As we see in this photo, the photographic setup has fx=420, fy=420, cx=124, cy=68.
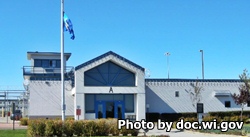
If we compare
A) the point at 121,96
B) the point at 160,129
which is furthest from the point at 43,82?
the point at 160,129

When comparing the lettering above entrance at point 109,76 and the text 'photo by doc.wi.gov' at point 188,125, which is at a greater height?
the lettering above entrance at point 109,76

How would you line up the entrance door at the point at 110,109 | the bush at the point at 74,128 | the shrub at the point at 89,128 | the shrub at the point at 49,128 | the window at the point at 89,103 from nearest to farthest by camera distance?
1. the shrub at the point at 49,128
2. the bush at the point at 74,128
3. the shrub at the point at 89,128
4. the window at the point at 89,103
5. the entrance door at the point at 110,109

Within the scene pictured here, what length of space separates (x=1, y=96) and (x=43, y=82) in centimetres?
2098

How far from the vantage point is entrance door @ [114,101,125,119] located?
137 feet

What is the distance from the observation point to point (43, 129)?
908 inches

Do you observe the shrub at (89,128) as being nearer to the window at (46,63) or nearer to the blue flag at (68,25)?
the blue flag at (68,25)

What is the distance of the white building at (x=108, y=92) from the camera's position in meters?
40.8

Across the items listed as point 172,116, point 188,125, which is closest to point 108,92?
point 172,116

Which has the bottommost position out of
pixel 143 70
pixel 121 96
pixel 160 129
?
pixel 160 129

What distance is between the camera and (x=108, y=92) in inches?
1617

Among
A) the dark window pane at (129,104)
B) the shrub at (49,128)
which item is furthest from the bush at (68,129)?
the dark window pane at (129,104)

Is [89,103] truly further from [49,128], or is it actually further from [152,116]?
[49,128]

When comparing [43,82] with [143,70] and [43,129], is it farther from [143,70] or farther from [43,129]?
[43,129]

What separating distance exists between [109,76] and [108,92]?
66.4 inches
